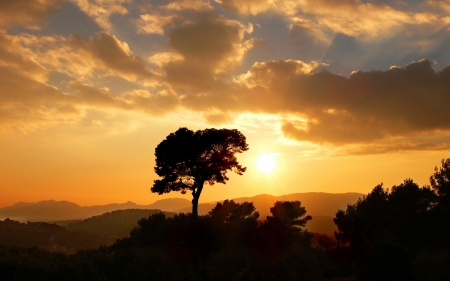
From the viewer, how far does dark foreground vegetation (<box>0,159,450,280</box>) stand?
28.3 metres

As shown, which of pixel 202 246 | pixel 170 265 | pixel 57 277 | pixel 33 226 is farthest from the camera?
pixel 33 226

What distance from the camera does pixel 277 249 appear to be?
54125mm

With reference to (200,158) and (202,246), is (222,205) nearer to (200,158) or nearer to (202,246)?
(200,158)

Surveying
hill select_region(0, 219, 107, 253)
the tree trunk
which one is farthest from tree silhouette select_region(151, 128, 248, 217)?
hill select_region(0, 219, 107, 253)

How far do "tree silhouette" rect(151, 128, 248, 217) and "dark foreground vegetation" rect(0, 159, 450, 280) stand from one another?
5.46m

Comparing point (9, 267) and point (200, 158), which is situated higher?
point (200, 158)

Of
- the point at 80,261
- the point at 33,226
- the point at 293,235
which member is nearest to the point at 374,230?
the point at 293,235

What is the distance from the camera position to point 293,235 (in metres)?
60.0

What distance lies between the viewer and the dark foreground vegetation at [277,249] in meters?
28.3

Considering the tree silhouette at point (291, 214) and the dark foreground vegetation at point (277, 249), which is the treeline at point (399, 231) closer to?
the dark foreground vegetation at point (277, 249)

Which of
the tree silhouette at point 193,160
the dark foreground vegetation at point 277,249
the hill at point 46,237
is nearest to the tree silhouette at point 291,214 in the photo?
the dark foreground vegetation at point 277,249

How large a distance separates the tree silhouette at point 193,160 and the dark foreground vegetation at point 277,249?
17.9 ft

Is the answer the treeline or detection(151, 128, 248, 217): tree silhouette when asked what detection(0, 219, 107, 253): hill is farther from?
the treeline

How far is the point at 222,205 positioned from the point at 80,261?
129 ft
